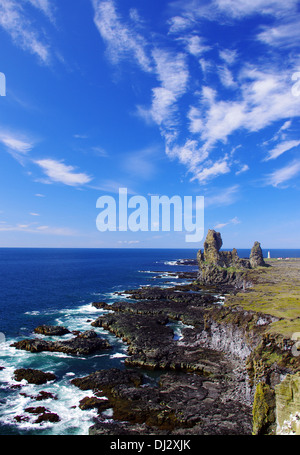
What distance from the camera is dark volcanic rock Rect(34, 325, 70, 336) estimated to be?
5305 centimetres

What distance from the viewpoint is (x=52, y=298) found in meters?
86.0

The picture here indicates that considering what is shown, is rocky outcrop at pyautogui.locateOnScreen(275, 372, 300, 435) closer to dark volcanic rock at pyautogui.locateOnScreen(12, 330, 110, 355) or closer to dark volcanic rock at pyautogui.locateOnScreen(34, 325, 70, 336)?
dark volcanic rock at pyautogui.locateOnScreen(12, 330, 110, 355)

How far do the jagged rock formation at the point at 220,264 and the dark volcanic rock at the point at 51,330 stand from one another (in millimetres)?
76706

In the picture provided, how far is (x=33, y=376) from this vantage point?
120 ft

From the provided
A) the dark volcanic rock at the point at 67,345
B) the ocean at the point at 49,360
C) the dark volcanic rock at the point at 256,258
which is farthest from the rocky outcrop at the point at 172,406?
the dark volcanic rock at the point at 256,258

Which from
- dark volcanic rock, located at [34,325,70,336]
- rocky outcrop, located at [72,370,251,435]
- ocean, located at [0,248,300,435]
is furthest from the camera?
dark volcanic rock, located at [34,325,70,336]

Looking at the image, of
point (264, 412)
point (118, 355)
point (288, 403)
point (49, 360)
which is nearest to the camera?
point (288, 403)

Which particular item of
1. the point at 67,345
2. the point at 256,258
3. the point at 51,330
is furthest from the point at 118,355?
the point at 256,258

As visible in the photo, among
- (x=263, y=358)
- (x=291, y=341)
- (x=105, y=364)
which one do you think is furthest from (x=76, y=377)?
(x=291, y=341)

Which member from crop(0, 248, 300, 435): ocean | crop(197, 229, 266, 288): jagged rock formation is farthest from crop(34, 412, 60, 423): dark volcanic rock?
crop(197, 229, 266, 288): jagged rock formation

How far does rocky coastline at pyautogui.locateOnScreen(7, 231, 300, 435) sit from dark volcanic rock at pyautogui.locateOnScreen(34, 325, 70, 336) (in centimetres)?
22

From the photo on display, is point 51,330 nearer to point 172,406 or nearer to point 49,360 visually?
point 49,360

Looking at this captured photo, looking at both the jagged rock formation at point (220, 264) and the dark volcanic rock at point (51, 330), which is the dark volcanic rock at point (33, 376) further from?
the jagged rock formation at point (220, 264)

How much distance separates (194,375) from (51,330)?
31.2 meters
